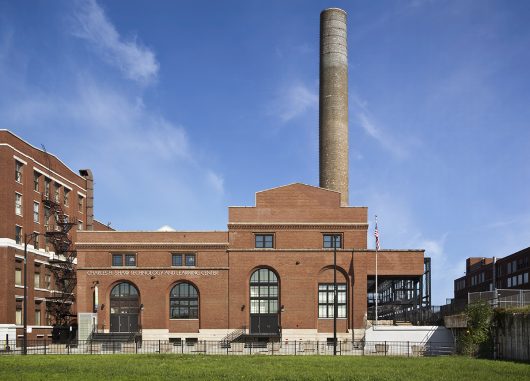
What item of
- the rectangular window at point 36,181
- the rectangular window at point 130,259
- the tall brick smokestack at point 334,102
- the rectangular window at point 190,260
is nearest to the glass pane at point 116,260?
the rectangular window at point 130,259

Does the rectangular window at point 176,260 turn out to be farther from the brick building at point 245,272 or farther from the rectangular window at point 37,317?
the rectangular window at point 37,317

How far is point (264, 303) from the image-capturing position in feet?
223

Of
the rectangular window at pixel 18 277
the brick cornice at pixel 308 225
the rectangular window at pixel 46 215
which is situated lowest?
the rectangular window at pixel 18 277

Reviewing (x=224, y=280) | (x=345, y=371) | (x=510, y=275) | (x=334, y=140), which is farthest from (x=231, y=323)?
(x=510, y=275)

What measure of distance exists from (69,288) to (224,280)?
21537 mm

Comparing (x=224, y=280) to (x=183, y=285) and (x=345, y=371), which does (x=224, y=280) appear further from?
(x=345, y=371)

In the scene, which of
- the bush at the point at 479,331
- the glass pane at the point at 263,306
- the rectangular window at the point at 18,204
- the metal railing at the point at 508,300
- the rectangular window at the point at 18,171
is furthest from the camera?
the rectangular window at the point at 18,171

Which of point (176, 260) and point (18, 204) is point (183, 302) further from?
point (18, 204)

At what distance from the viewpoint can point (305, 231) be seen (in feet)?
224

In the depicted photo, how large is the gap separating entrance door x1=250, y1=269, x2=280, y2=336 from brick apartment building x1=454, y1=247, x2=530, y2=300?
33.4 m

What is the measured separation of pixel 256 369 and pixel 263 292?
31977mm

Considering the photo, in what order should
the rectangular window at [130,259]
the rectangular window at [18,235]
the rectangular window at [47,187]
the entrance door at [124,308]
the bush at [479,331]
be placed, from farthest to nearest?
the rectangular window at [47,187], the rectangular window at [130,259], the rectangular window at [18,235], the entrance door at [124,308], the bush at [479,331]

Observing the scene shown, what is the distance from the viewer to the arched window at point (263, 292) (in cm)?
6794

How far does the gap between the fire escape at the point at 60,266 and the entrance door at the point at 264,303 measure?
73.9 feet
